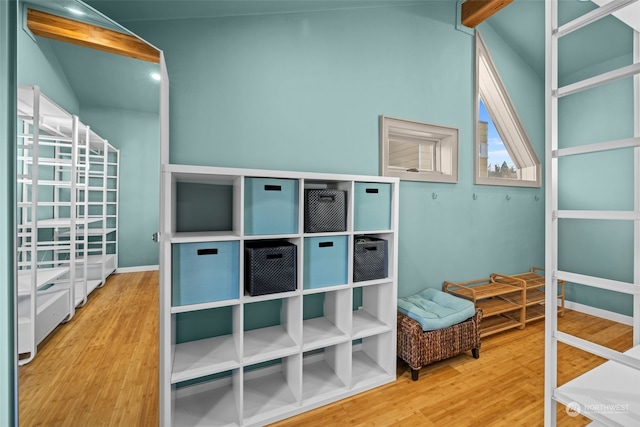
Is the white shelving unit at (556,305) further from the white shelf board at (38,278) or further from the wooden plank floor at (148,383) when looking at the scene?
the white shelf board at (38,278)

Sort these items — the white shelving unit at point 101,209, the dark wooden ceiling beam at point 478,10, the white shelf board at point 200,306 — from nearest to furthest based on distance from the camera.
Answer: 1. the white shelving unit at point 101,209
2. the white shelf board at point 200,306
3. the dark wooden ceiling beam at point 478,10

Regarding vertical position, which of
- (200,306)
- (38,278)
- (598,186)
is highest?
(598,186)

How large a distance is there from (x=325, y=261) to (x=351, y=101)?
49.4 inches


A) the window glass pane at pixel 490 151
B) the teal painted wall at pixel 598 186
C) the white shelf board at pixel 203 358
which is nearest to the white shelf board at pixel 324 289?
the white shelf board at pixel 203 358

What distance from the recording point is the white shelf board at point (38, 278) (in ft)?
2.97

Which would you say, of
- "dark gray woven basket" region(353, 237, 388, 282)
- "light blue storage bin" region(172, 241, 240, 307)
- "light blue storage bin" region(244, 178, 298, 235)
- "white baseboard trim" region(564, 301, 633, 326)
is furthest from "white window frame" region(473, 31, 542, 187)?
"light blue storage bin" region(172, 241, 240, 307)

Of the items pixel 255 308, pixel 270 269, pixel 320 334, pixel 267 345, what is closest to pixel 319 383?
pixel 320 334

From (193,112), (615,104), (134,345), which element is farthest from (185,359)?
(615,104)

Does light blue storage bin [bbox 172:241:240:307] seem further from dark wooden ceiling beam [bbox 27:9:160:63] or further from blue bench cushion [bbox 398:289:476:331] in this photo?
blue bench cushion [bbox 398:289:476:331]

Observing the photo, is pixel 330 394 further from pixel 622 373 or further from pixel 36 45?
pixel 36 45

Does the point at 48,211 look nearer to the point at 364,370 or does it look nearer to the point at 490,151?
the point at 364,370

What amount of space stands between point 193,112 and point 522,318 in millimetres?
3248

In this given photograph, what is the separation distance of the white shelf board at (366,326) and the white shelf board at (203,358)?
2.45 ft

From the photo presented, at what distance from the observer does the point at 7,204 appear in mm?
863
